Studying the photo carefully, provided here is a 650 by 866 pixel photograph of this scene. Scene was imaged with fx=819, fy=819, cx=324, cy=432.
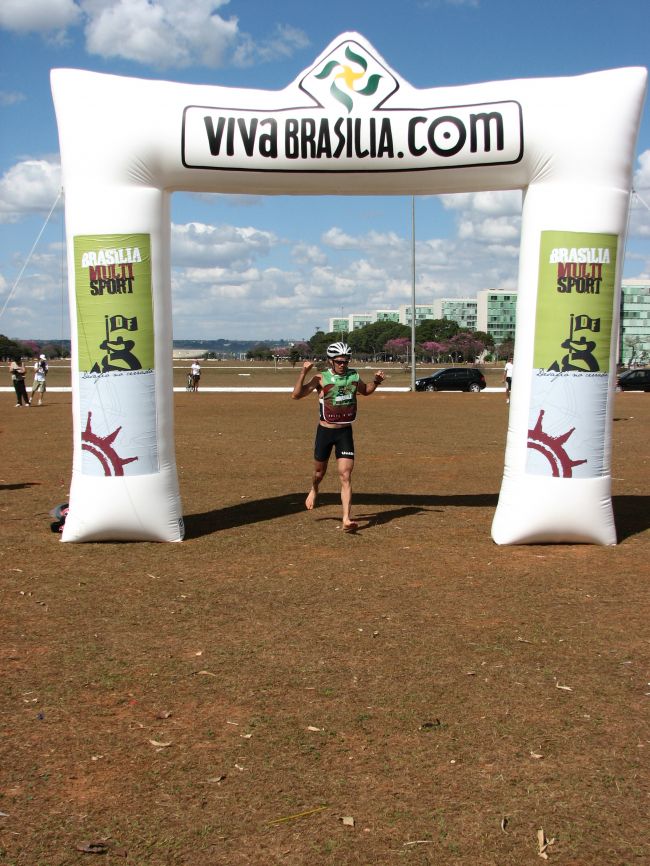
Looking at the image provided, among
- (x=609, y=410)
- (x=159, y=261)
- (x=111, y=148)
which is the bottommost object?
(x=609, y=410)

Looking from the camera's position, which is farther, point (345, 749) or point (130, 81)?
point (130, 81)

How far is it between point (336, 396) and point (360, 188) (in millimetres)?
2087

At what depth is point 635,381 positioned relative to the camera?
1601 inches

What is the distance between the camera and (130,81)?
752 centimetres

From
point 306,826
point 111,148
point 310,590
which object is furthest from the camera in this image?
point 111,148

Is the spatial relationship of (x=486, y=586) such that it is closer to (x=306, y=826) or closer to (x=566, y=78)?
(x=306, y=826)

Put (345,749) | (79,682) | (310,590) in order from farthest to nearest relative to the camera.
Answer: (310,590) < (79,682) < (345,749)

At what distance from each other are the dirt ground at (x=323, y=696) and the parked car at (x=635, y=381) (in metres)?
33.9

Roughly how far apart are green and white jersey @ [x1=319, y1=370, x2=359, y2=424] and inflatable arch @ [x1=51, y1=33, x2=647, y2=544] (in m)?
1.68

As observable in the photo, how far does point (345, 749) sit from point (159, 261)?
17.4 ft

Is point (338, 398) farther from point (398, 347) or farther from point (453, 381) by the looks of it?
point (398, 347)

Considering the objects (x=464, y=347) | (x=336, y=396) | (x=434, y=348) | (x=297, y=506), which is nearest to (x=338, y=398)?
(x=336, y=396)

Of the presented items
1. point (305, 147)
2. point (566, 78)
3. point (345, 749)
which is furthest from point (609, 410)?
point (345, 749)

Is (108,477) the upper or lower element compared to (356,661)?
upper
